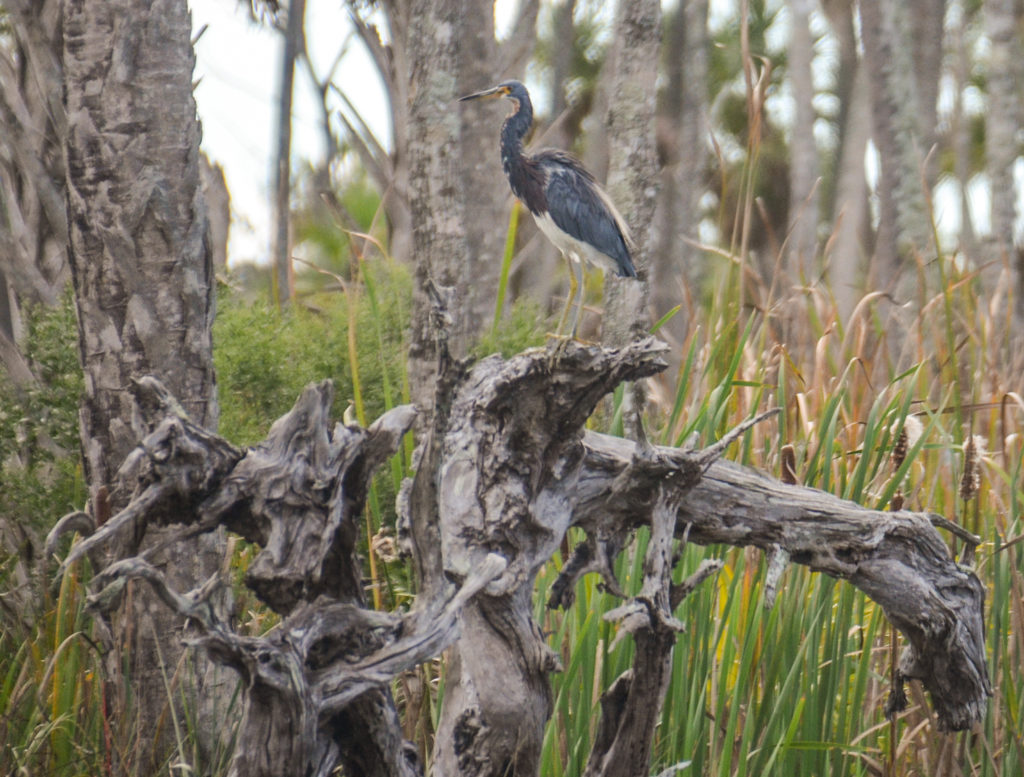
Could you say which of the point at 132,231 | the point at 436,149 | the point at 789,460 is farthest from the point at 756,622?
the point at 436,149

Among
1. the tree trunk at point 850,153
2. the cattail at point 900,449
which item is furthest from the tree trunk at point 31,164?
the tree trunk at point 850,153

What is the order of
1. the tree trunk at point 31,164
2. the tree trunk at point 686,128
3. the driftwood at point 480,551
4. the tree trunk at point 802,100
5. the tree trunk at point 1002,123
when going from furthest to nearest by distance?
the tree trunk at point 802,100, the tree trunk at point 686,128, the tree trunk at point 1002,123, the tree trunk at point 31,164, the driftwood at point 480,551

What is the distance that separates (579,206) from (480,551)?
218cm

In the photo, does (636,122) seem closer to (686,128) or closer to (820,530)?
(820,530)

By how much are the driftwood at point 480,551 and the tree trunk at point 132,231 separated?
0.96 m

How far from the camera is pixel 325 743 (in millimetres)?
1692

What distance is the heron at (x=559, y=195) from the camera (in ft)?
12.1

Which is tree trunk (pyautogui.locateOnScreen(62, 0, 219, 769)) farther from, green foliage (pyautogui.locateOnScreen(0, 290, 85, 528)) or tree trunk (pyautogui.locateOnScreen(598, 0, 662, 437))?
tree trunk (pyautogui.locateOnScreen(598, 0, 662, 437))

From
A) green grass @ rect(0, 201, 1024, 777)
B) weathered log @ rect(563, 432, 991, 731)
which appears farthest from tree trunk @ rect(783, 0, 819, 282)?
weathered log @ rect(563, 432, 991, 731)

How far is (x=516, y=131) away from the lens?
370cm

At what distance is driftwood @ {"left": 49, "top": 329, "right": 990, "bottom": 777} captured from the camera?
1.54 meters

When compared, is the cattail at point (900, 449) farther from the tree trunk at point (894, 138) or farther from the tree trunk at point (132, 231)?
the tree trunk at point (894, 138)

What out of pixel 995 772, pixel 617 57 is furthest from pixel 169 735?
pixel 617 57

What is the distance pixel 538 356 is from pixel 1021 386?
102 inches
